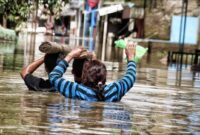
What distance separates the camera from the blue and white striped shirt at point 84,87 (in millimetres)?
9438

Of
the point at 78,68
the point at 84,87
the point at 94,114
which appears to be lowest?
the point at 94,114

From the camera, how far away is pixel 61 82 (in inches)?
373

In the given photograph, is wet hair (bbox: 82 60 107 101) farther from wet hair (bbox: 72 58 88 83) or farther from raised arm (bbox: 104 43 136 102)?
wet hair (bbox: 72 58 88 83)

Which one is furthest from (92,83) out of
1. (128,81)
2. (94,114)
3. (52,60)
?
(52,60)

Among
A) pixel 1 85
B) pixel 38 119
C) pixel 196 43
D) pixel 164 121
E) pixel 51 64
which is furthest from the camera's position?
pixel 196 43

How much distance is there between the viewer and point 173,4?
49.8m

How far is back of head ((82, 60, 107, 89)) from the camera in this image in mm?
9094

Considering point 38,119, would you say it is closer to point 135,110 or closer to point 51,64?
point 135,110

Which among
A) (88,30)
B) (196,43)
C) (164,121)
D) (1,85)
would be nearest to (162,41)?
(196,43)

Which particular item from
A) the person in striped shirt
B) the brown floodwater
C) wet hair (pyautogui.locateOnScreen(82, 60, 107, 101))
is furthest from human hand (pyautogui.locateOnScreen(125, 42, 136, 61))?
the brown floodwater

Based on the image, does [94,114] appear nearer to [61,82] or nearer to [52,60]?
[61,82]

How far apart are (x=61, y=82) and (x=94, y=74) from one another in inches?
22.6

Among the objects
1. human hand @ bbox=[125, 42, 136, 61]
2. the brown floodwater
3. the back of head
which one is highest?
human hand @ bbox=[125, 42, 136, 61]

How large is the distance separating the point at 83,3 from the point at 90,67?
81523 millimetres
